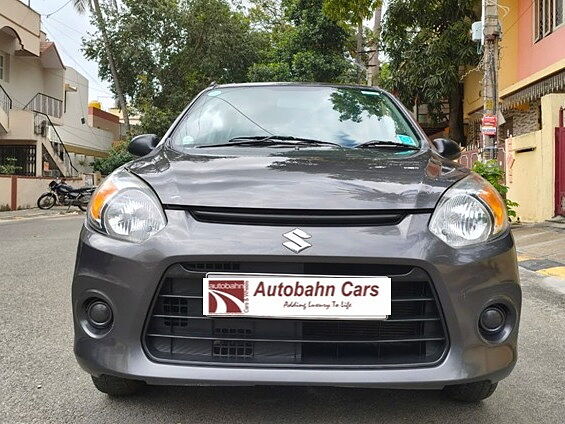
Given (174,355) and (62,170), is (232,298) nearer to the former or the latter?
(174,355)

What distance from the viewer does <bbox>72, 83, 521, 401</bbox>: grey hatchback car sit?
6.59 ft

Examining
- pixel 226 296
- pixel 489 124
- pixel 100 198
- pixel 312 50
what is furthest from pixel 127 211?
pixel 312 50

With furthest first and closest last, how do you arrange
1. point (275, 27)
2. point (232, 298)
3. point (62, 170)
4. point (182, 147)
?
point (275, 27) < point (62, 170) < point (182, 147) < point (232, 298)

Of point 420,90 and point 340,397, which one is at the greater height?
point 420,90

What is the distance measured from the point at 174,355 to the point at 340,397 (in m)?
0.87

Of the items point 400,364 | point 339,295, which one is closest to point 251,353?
point 339,295

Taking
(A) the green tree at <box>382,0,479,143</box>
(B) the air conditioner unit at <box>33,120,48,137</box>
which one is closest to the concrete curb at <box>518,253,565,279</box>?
(A) the green tree at <box>382,0,479,143</box>

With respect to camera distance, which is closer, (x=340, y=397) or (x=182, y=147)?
(x=340, y=397)

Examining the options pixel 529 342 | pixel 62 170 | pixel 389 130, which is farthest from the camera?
pixel 62 170

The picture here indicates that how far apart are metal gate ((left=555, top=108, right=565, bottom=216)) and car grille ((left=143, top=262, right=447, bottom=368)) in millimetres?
9149

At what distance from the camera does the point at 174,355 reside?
208 cm

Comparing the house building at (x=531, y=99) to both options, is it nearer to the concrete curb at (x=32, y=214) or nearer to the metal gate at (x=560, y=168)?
the metal gate at (x=560, y=168)

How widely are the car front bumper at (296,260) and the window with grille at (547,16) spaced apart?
12195 millimetres

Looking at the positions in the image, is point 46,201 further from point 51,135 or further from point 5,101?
point 51,135
